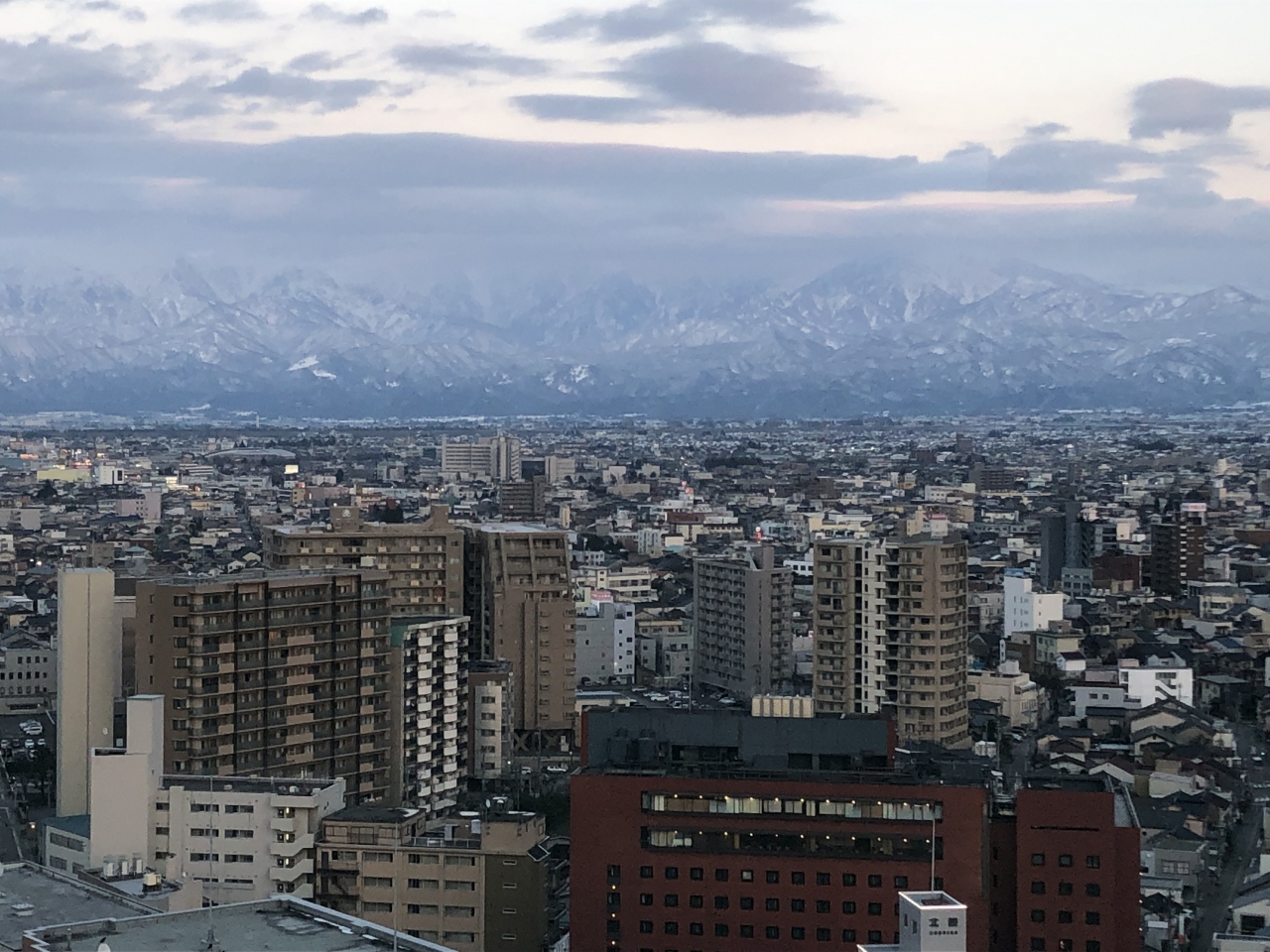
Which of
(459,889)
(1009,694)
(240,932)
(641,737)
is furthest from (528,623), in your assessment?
(240,932)

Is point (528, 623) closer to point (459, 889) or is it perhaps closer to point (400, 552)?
point (400, 552)

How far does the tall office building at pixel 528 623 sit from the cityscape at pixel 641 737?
4cm

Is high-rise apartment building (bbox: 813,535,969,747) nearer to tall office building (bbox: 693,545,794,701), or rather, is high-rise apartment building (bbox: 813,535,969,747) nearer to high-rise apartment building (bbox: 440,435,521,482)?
tall office building (bbox: 693,545,794,701)

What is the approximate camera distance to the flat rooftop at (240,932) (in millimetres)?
12422

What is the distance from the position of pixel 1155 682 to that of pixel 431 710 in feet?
46.8

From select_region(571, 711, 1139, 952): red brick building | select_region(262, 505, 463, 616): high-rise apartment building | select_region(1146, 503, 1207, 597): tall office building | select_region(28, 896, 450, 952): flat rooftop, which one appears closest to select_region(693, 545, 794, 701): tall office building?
select_region(262, 505, 463, 616): high-rise apartment building

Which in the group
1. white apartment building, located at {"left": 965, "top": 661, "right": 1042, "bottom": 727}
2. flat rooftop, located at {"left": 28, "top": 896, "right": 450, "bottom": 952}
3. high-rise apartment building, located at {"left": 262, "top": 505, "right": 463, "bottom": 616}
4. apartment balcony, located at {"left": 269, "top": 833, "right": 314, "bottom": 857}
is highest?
high-rise apartment building, located at {"left": 262, "top": 505, "right": 463, "bottom": 616}

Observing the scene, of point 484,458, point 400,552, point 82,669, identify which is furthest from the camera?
point 484,458

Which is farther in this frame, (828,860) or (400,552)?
(400,552)

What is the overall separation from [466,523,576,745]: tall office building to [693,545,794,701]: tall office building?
5109 mm

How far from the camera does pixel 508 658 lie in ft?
99.3

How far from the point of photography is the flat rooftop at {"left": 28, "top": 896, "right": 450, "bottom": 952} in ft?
40.8

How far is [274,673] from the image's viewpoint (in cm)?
2217

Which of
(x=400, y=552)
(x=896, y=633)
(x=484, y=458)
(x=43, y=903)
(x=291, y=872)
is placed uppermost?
(x=400, y=552)
